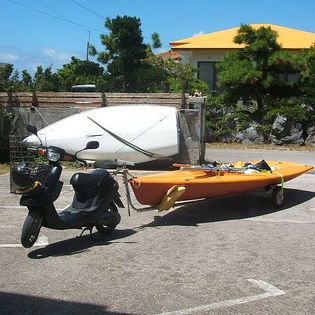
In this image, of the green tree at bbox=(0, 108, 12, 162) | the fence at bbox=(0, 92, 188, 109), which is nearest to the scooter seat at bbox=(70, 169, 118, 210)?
the fence at bbox=(0, 92, 188, 109)

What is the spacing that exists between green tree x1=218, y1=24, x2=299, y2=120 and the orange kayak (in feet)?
38.2

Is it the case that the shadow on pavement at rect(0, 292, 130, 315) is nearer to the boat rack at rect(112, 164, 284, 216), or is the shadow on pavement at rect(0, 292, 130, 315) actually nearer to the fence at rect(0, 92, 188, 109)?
the boat rack at rect(112, 164, 284, 216)

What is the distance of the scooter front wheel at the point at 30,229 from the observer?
20.1 ft

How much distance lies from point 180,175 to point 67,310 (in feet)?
14.0

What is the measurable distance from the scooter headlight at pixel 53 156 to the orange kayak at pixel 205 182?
4.96 feet

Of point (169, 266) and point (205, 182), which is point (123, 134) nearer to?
point (205, 182)

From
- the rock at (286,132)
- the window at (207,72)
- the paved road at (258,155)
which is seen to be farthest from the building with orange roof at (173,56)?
the paved road at (258,155)

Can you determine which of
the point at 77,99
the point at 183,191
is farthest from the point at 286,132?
the point at 183,191

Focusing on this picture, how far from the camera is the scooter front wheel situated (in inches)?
241

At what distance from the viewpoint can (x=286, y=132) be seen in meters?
19.8

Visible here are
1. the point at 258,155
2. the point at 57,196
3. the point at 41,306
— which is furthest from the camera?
the point at 258,155

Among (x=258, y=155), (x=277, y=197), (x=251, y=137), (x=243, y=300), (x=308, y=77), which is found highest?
(x=308, y=77)

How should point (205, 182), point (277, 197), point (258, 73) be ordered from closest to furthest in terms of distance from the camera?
point (205, 182) → point (277, 197) → point (258, 73)

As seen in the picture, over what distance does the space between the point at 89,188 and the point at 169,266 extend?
1596 mm
